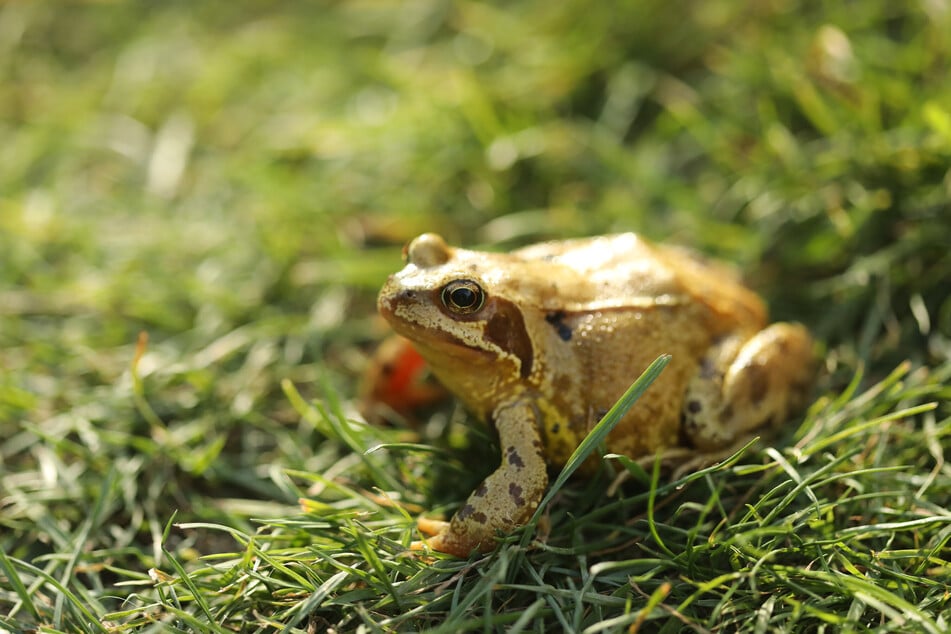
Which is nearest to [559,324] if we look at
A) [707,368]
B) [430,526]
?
[707,368]

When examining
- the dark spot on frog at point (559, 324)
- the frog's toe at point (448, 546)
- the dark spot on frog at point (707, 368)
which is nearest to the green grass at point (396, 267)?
the frog's toe at point (448, 546)

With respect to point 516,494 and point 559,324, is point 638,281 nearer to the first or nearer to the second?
point 559,324

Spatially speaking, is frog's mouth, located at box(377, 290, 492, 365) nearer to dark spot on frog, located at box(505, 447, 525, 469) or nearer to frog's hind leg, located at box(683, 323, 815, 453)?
dark spot on frog, located at box(505, 447, 525, 469)

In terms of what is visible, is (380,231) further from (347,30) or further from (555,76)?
(347,30)

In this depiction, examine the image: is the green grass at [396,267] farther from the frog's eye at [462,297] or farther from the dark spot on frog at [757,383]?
the frog's eye at [462,297]

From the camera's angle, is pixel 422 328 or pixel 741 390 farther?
pixel 741 390

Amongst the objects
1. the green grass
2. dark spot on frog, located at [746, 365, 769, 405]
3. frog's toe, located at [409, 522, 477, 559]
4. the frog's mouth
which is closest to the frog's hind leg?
dark spot on frog, located at [746, 365, 769, 405]
